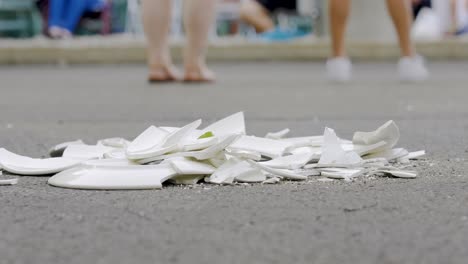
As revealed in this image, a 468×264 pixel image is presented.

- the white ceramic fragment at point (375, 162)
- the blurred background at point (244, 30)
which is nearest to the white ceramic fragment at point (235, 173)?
the white ceramic fragment at point (375, 162)

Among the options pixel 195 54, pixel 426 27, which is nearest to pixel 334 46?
→ pixel 195 54

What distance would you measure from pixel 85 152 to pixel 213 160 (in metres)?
0.37

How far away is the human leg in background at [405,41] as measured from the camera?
15.7 ft

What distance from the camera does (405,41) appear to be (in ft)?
16.5

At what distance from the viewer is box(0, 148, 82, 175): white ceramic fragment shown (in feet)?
6.78

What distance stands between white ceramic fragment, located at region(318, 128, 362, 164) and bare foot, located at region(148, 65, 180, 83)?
326cm

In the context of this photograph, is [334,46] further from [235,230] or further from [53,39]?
[53,39]

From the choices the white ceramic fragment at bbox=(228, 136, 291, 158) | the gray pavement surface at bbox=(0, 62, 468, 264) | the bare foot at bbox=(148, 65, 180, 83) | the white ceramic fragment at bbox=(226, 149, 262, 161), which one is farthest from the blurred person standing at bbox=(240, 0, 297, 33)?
the white ceramic fragment at bbox=(226, 149, 262, 161)

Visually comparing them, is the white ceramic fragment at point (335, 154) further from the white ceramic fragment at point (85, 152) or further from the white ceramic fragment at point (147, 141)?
the white ceramic fragment at point (85, 152)

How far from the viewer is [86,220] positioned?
1.59 metres

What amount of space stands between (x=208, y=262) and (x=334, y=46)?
3895 millimetres

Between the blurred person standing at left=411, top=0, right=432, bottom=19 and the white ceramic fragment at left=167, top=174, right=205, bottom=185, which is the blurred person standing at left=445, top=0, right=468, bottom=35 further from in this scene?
the white ceramic fragment at left=167, top=174, right=205, bottom=185

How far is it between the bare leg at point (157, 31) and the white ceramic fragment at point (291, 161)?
2919 millimetres

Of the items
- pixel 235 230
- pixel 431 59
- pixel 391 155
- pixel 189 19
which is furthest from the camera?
pixel 431 59
